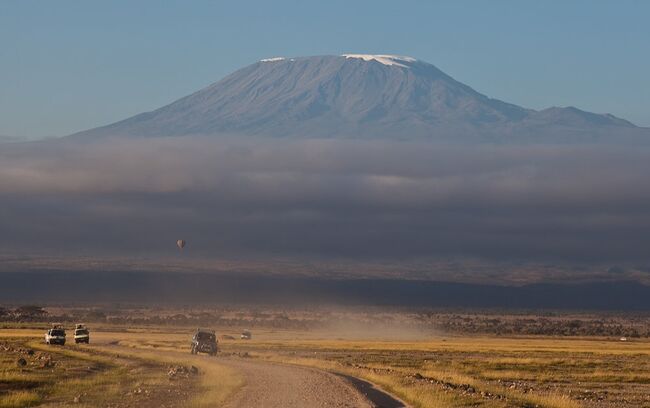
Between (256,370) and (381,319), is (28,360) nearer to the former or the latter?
(256,370)

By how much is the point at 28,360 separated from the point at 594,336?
90965 millimetres

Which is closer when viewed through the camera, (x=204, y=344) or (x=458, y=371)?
(x=458, y=371)

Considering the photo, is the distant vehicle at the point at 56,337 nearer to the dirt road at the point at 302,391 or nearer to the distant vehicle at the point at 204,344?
the distant vehicle at the point at 204,344

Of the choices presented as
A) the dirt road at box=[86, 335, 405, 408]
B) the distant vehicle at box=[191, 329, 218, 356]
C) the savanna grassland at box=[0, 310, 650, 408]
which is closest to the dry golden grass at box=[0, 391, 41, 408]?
the savanna grassland at box=[0, 310, 650, 408]

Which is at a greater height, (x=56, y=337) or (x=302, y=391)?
(x=302, y=391)

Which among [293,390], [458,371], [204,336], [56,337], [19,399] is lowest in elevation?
[56,337]

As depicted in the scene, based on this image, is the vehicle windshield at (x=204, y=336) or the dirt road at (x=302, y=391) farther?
the vehicle windshield at (x=204, y=336)

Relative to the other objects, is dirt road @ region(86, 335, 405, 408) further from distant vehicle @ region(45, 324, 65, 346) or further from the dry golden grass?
distant vehicle @ region(45, 324, 65, 346)

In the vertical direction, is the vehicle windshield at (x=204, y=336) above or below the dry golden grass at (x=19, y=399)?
below

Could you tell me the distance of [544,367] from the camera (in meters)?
65.5

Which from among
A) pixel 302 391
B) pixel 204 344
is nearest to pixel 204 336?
pixel 204 344

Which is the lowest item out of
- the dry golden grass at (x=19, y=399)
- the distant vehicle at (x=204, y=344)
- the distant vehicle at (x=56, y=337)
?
the distant vehicle at (x=56, y=337)

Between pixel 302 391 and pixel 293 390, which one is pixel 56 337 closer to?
pixel 293 390

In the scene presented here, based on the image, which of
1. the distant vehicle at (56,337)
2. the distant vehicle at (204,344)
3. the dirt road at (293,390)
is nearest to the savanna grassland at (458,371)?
the distant vehicle at (204,344)
